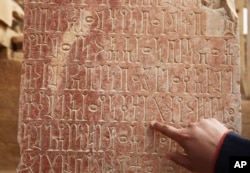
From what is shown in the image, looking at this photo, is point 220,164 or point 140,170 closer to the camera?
point 220,164

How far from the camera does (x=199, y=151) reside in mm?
2518

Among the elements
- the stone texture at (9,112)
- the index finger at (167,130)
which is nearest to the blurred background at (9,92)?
the stone texture at (9,112)

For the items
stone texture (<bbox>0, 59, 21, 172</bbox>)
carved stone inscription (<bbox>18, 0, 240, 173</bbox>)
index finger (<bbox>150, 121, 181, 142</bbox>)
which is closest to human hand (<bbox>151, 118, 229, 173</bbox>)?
index finger (<bbox>150, 121, 181, 142</bbox>)

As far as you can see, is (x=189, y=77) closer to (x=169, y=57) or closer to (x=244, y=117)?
(x=169, y=57)

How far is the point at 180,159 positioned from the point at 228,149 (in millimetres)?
599

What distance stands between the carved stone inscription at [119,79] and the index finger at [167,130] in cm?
8

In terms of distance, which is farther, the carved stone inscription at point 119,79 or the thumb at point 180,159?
the carved stone inscription at point 119,79

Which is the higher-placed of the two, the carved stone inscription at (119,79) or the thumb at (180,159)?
the carved stone inscription at (119,79)

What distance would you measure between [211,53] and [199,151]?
0.80 m

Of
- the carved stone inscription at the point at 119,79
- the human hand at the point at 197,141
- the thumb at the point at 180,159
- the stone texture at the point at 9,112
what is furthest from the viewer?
the stone texture at the point at 9,112

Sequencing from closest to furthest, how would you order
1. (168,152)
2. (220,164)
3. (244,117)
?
(220,164), (168,152), (244,117)

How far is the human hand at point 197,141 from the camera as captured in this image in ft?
7.96

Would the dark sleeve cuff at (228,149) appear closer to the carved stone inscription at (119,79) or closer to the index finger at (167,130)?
the index finger at (167,130)

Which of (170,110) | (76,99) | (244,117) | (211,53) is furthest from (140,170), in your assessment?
(244,117)
